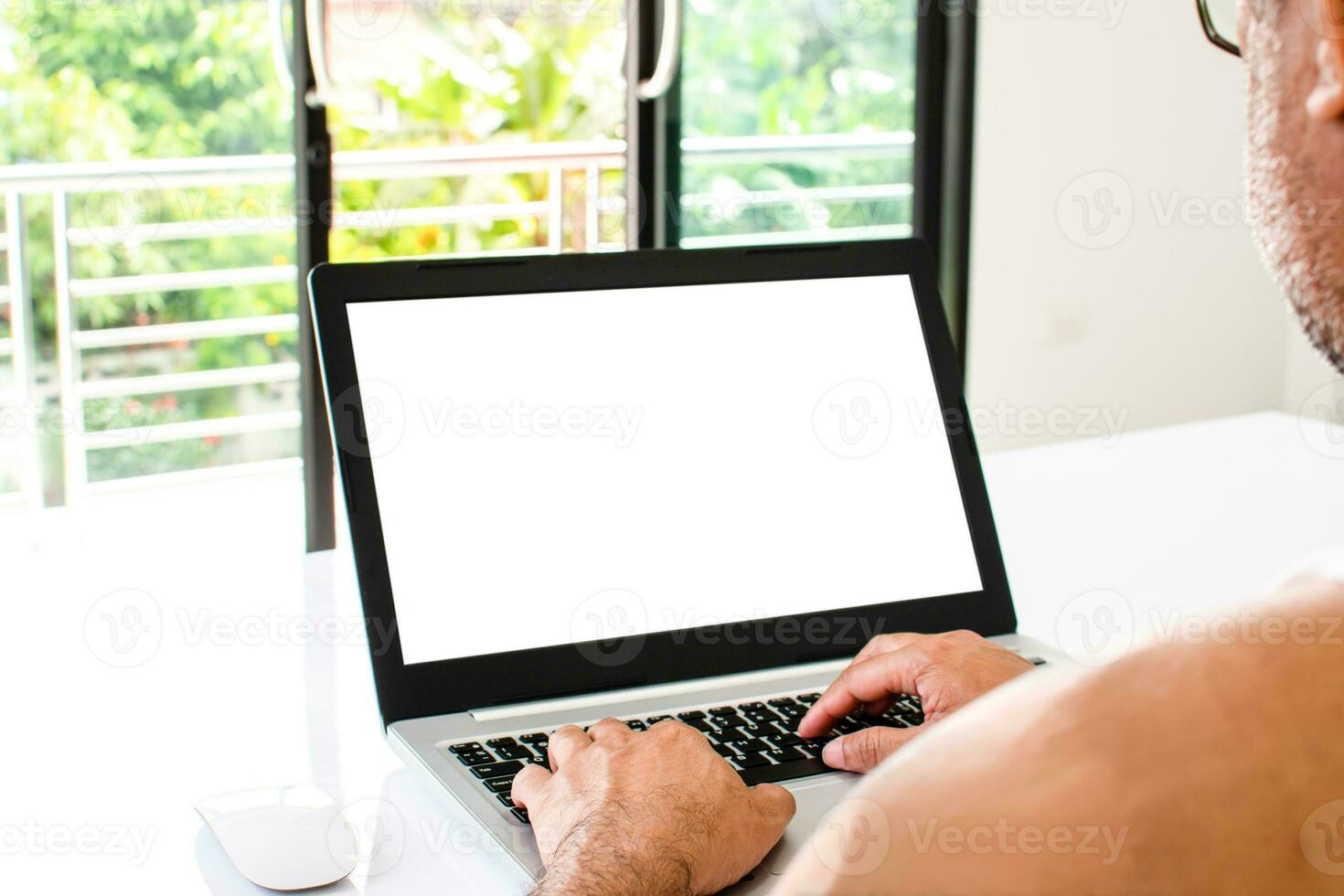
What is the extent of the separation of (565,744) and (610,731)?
26mm

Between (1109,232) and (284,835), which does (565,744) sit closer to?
(284,835)

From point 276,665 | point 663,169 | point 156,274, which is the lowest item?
point 276,665

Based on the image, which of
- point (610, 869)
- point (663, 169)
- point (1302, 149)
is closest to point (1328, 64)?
point (1302, 149)

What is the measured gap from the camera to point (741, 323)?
3.29 ft

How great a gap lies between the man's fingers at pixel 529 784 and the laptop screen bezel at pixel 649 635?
0.43ft

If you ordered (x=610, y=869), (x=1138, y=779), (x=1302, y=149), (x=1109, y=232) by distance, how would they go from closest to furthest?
1. (x=1138, y=779)
2. (x=1302, y=149)
3. (x=610, y=869)
4. (x=1109, y=232)

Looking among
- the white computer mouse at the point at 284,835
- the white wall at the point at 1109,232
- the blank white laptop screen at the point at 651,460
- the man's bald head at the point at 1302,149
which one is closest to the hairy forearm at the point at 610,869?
the white computer mouse at the point at 284,835

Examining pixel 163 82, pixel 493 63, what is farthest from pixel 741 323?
pixel 493 63

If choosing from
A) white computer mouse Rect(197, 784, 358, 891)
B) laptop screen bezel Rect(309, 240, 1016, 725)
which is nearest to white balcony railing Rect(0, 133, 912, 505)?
laptop screen bezel Rect(309, 240, 1016, 725)

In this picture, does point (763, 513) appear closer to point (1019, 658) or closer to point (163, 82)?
point (1019, 658)

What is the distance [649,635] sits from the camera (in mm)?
921

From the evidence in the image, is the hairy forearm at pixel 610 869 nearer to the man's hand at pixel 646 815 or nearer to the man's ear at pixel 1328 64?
the man's hand at pixel 646 815

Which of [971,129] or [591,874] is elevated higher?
[971,129]

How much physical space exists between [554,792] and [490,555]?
8.4 inches
